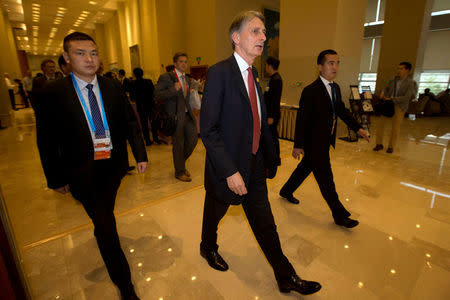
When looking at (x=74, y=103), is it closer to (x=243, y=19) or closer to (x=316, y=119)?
(x=243, y=19)

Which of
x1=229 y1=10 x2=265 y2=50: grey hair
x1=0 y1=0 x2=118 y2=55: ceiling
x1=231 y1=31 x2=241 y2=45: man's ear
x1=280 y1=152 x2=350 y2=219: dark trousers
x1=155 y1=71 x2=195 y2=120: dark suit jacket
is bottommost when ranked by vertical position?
x1=280 y1=152 x2=350 y2=219: dark trousers

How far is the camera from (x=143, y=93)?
4887 millimetres

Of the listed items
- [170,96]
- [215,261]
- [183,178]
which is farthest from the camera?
[183,178]

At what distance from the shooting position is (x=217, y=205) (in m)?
1.58

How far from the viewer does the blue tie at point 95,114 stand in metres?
1.40

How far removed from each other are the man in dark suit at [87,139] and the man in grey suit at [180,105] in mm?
1585

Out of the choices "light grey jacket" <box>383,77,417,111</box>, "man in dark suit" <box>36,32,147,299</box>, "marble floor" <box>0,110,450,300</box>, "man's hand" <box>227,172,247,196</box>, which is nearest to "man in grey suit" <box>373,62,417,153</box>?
"light grey jacket" <box>383,77,417,111</box>

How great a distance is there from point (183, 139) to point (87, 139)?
1937 millimetres

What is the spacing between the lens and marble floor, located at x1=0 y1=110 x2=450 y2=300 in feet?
5.39

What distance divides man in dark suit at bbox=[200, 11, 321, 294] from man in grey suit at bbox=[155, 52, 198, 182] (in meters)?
1.83

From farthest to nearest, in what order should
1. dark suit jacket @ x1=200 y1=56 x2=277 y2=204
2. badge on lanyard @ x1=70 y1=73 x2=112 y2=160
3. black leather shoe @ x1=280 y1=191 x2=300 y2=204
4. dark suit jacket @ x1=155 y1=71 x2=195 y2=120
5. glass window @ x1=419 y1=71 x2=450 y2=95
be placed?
glass window @ x1=419 y1=71 x2=450 y2=95
dark suit jacket @ x1=155 y1=71 x2=195 y2=120
black leather shoe @ x1=280 y1=191 x2=300 y2=204
badge on lanyard @ x1=70 y1=73 x2=112 y2=160
dark suit jacket @ x1=200 y1=56 x2=277 y2=204

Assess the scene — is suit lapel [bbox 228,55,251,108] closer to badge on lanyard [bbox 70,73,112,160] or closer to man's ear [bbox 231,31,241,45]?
man's ear [bbox 231,31,241,45]

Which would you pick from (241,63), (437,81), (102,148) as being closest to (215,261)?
(102,148)

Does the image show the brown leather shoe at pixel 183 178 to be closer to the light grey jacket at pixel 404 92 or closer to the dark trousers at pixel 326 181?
the dark trousers at pixel 326 181
